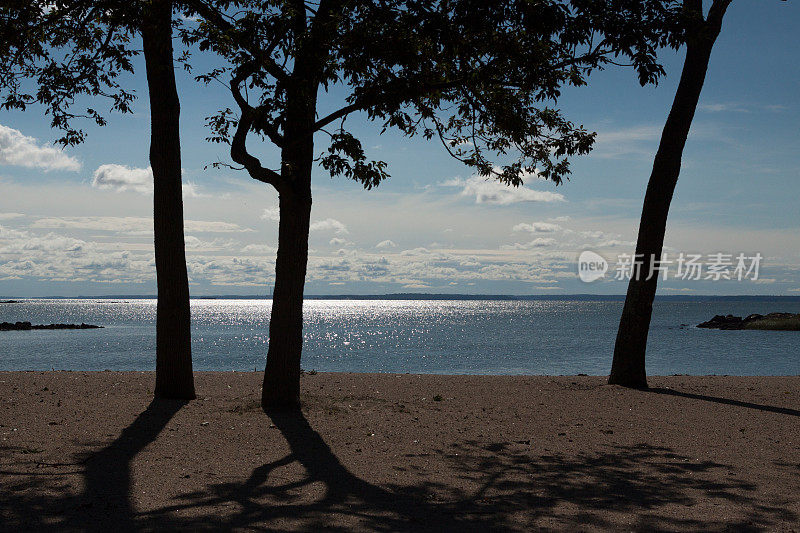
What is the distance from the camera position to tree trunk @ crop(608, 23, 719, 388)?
14.3 meters

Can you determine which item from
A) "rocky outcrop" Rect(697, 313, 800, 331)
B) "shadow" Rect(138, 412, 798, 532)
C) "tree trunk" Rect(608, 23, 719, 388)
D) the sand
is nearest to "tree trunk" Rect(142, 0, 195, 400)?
the sand

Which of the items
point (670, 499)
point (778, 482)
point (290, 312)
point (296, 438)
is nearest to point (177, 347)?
point (290, 312)

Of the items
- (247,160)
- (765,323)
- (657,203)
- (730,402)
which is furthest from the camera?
(765,323)

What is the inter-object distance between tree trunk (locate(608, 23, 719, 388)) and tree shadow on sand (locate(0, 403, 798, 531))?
6.27 metres

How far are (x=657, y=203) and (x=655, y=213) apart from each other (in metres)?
0.22

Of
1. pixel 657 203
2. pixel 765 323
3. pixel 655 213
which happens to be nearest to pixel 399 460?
pixel 655 213

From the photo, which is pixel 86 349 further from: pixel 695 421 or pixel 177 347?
pixel 695 421

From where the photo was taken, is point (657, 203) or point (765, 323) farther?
point (765, 323)

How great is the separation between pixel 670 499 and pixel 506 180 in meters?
7.82

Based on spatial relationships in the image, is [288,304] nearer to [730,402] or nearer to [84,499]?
[84,499]

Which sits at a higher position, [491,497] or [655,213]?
[655,213]

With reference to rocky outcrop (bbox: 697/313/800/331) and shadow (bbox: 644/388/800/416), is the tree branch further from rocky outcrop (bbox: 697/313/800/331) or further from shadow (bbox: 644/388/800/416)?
rocky outcrop (bbox: 697/313/800/331)

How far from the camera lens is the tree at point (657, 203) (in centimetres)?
1428

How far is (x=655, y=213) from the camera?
47.2ft
